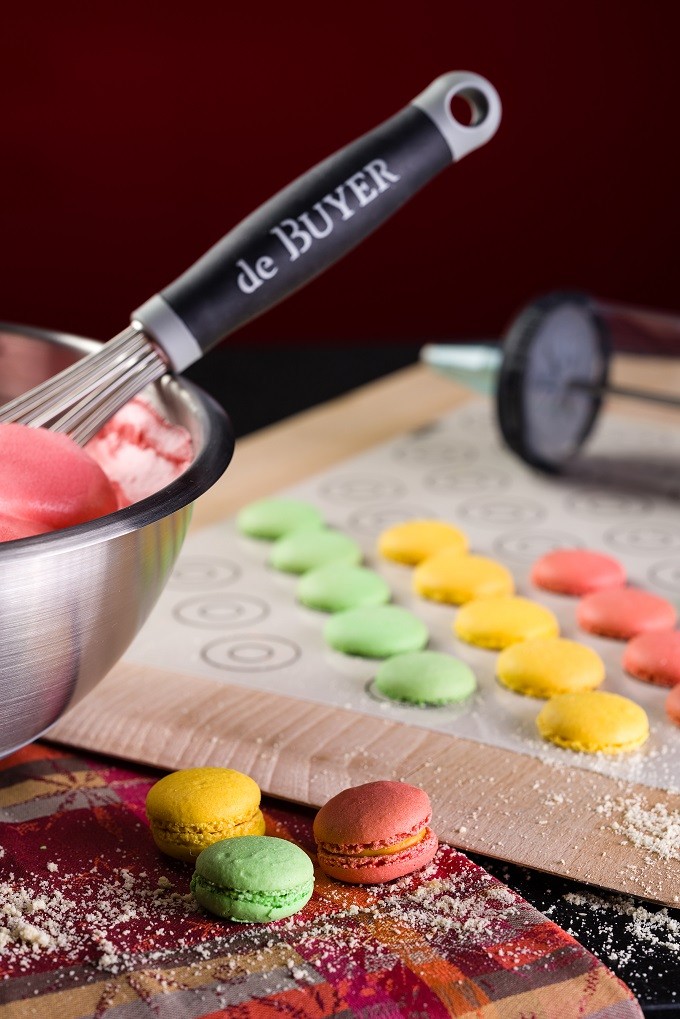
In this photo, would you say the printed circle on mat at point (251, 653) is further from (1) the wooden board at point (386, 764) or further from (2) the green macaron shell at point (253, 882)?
(2) the green macaron shell at point (253, 882)

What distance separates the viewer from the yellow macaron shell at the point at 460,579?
3.12ft

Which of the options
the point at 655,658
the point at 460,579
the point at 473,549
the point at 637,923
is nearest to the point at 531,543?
the point at 473,549

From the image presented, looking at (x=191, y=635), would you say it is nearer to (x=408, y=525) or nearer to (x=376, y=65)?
(x=408, y=525)

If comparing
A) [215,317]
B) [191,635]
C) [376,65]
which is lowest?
[191,635]

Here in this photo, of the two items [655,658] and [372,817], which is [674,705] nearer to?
[655,658]

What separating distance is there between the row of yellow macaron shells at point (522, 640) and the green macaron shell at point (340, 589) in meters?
0.04

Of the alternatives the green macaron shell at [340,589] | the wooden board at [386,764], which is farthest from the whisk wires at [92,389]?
the green macaron shell at [340,589]

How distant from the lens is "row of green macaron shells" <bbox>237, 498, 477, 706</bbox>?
2.61 ft

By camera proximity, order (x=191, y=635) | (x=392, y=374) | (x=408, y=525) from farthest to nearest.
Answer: (x=392, y=374) < (x=408, y=525) < (x=191, y=635)

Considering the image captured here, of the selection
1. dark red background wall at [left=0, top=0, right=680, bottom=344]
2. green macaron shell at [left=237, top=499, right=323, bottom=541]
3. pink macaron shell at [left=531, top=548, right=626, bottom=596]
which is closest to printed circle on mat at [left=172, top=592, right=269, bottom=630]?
green macaron shell at [left=237, top=499, right=323, bottom=541]

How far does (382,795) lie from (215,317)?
273mm

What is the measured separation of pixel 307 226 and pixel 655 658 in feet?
1.19

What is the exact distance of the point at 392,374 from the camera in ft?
5.38

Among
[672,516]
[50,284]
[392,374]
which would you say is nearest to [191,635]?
[672,516]
